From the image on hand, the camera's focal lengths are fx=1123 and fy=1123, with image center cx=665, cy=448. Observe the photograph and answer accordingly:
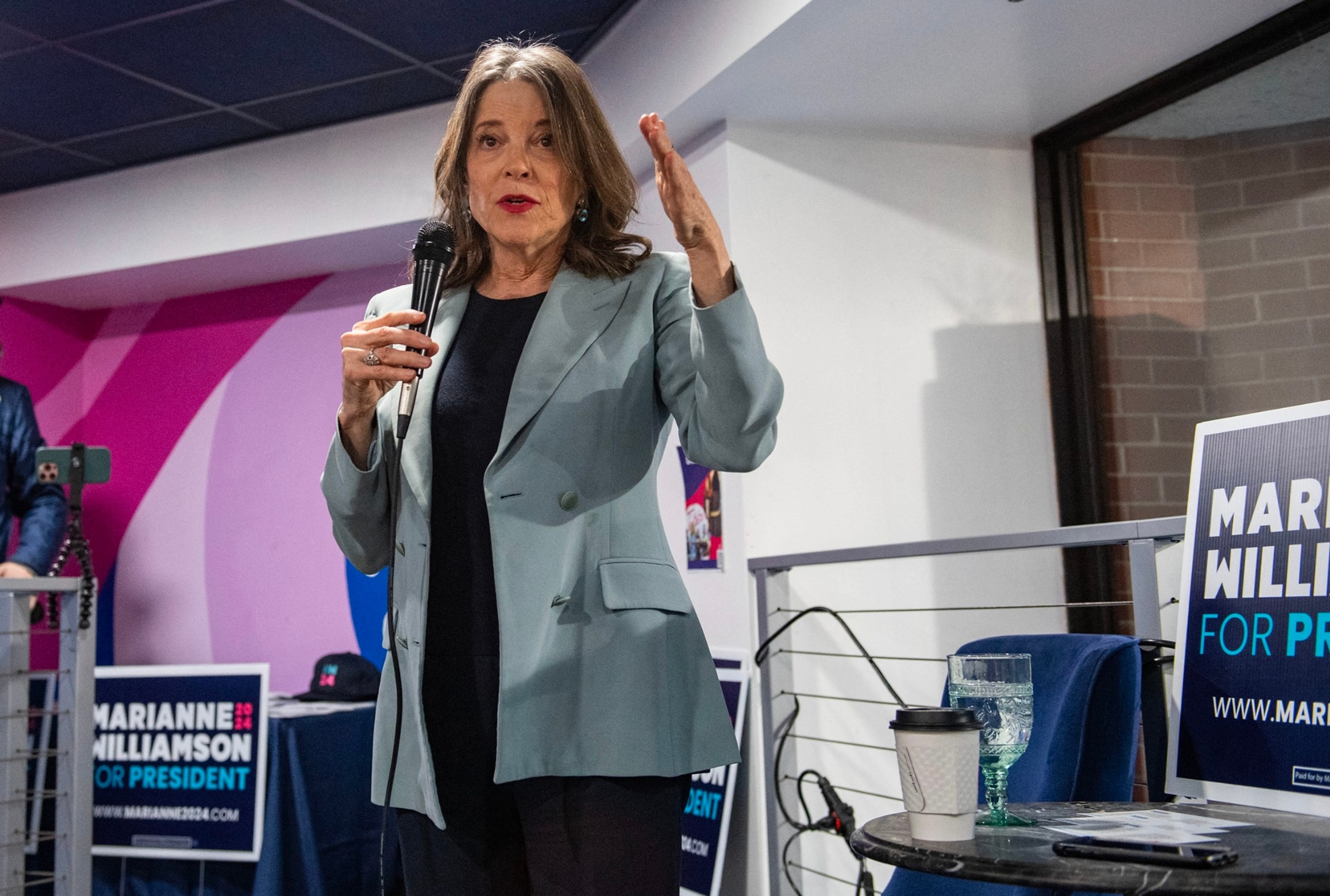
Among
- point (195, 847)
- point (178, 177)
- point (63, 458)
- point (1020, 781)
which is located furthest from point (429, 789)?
point (178, 177)

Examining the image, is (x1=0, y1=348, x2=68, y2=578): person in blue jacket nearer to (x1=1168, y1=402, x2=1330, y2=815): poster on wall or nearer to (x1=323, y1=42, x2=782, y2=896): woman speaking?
(x1=323, y1=42, x2=782, y2=896): woman speaking

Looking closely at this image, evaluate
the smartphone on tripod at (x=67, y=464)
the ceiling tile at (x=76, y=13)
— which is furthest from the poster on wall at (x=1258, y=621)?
the ceiling tile at (x=76, y=13)

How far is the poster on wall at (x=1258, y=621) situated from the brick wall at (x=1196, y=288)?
1.88 metres

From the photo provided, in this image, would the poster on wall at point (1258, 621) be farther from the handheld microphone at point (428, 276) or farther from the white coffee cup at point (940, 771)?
the handheld microphone at point (428, 276)

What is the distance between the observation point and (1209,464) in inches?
51.1

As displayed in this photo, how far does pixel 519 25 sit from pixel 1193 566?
114 inches

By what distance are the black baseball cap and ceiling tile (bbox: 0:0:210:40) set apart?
2.12 meters

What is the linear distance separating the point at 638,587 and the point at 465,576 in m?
0.17

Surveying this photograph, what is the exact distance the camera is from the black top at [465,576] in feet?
3.39

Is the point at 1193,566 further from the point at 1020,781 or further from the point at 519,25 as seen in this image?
the point at 519,25

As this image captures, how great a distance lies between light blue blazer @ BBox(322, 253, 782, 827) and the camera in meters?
1.01

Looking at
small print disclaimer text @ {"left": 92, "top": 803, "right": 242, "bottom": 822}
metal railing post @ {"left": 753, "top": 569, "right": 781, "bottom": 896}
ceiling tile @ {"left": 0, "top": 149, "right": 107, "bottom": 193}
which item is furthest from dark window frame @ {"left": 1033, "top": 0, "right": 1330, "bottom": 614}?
ceiling tile @ {"left": 0, "top": 149, "right": 107, "bottom": 193}

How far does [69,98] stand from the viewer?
12.9 ft

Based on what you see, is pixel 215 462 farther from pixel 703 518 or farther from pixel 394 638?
pixel 394 638
